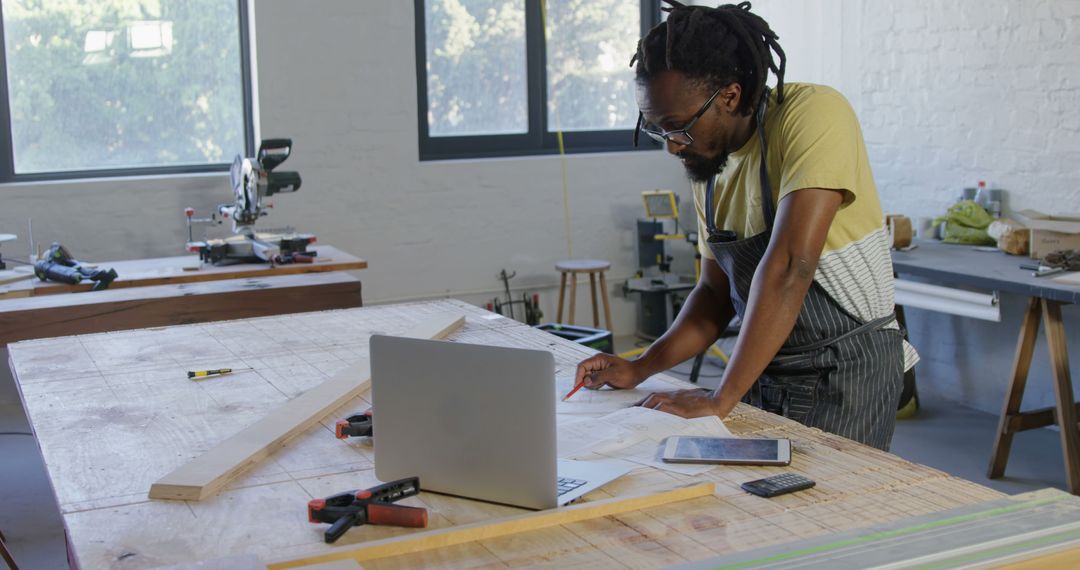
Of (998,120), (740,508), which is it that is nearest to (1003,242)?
(998,120)

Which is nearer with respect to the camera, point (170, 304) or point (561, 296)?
point (170, 304)

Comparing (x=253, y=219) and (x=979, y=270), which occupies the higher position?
(x=253, y=219)

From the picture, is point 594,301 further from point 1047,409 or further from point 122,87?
point 122,87

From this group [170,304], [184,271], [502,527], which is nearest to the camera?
[502,527]

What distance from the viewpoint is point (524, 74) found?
6098 millimetres

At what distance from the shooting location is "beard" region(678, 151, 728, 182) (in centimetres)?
206

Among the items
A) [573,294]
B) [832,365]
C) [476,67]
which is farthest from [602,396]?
[476,67]

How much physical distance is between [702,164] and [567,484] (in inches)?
32.8

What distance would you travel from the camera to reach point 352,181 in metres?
5.58

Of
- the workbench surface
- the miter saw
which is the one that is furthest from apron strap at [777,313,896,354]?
the miter saw

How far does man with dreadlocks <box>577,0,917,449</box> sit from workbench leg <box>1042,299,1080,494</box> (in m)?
Answer: 1.82

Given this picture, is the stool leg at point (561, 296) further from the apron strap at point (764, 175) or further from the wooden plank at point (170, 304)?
the apron strap at point (764, 175)

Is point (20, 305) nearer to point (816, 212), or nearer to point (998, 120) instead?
point (816, 212)

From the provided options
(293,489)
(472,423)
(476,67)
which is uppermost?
(476,67)
